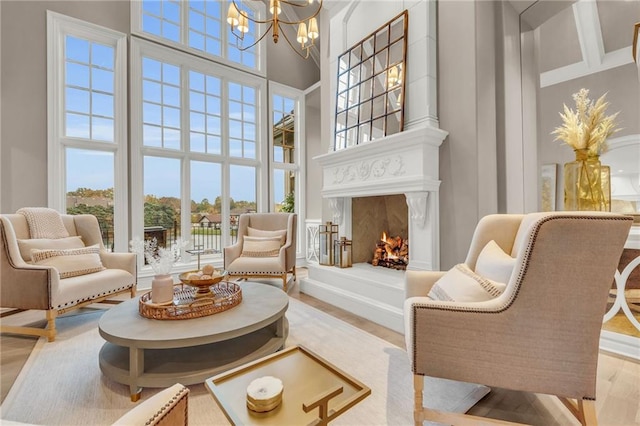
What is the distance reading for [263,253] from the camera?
3.93 meters

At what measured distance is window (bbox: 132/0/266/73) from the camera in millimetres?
4371

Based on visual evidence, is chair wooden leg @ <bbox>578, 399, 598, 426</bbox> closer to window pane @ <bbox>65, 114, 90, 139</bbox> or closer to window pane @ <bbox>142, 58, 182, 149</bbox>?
window pane @ <bbox>142, 58, 182, 149</bbox>

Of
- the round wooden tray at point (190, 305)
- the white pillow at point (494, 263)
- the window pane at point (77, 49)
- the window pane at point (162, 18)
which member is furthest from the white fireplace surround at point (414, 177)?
the window pane at point (77, 49)

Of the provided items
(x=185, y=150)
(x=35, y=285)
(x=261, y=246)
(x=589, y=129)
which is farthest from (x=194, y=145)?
(x=589, y=129)

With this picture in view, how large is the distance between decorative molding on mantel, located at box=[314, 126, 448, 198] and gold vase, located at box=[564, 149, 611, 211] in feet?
3.52

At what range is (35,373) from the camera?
1.89 metres

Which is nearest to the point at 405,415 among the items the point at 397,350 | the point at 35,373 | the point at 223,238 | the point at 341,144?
the point at 397,350

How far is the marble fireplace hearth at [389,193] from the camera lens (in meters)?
2.70

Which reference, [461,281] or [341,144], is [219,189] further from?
[461,281]

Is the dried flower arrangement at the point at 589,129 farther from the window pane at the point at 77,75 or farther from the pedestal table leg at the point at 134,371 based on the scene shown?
the window pane at the point at 77,75

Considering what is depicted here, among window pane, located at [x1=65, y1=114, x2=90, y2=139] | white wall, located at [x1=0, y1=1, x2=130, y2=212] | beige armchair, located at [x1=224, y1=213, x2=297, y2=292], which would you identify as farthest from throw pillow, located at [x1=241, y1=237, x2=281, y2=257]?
window pane, located at [x1=65, y1=114, x2=90, y2=139]

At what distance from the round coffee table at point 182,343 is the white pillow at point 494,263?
1.33 metres

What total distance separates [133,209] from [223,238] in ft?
4.64

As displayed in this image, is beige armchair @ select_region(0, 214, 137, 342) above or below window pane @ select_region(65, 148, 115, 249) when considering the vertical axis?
below
